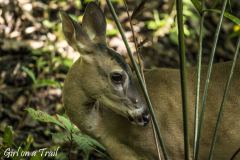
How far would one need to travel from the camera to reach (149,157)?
4.47 metres

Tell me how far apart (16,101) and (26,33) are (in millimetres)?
1466

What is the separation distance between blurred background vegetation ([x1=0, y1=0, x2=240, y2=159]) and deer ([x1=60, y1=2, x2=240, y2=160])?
48.5 inches

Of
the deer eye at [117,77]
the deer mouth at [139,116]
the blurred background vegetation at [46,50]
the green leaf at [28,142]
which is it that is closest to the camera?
the green leaf at [28,142]

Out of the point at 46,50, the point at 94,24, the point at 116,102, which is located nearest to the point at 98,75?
the point at 116,102

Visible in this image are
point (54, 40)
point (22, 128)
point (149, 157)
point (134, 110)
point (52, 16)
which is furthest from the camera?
point (52, 16)

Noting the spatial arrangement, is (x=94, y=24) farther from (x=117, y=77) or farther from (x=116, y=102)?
(x=116, y=102)

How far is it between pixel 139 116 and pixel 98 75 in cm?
56

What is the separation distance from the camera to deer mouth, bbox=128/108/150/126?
13.6 feet

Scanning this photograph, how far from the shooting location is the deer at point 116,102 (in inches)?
172

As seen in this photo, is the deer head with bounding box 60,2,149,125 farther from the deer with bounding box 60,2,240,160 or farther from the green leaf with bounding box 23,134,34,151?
the green leaf with bounding box 23,134,34,151

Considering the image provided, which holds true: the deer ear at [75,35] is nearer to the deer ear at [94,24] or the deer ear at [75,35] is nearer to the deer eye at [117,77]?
the deer ear at [94,24]

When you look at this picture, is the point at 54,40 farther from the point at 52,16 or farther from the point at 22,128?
the point at 22,128

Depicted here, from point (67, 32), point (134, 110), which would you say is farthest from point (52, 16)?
point (134, 110)

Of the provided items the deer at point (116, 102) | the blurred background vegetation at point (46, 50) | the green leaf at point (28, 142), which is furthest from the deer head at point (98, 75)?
the blurred background vegetation at point (46, 50)
